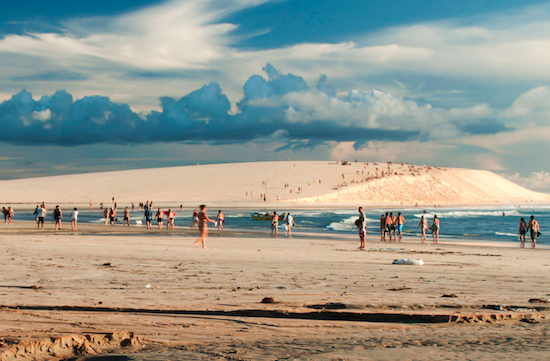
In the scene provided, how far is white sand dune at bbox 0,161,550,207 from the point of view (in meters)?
110

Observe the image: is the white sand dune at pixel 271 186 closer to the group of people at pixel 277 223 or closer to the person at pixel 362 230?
the group of people at pixel 277 223

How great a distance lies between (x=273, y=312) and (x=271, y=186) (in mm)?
112086

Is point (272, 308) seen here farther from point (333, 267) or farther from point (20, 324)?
point (333, 267)

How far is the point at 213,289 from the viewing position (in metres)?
9.91

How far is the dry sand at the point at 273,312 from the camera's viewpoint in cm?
594

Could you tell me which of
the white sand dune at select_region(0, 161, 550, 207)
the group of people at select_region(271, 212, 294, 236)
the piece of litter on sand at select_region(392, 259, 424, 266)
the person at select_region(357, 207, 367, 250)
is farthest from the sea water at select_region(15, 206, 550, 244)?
the white sand dune at select_region(0, 161, 550, 207)

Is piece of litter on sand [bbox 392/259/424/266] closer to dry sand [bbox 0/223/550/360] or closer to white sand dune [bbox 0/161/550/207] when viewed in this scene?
dry sand [bbox 0/223/550/360]

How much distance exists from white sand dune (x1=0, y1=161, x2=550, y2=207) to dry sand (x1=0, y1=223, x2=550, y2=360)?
273ft

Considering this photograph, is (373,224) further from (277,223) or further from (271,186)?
(271,186)

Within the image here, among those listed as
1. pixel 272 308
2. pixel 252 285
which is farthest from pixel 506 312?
pixel 252 285

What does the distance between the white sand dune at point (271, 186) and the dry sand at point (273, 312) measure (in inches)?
3270

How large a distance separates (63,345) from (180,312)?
2.09 meters

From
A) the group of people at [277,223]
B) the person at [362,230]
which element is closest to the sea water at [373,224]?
the group of people at [277,223]

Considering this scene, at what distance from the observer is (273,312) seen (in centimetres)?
773
